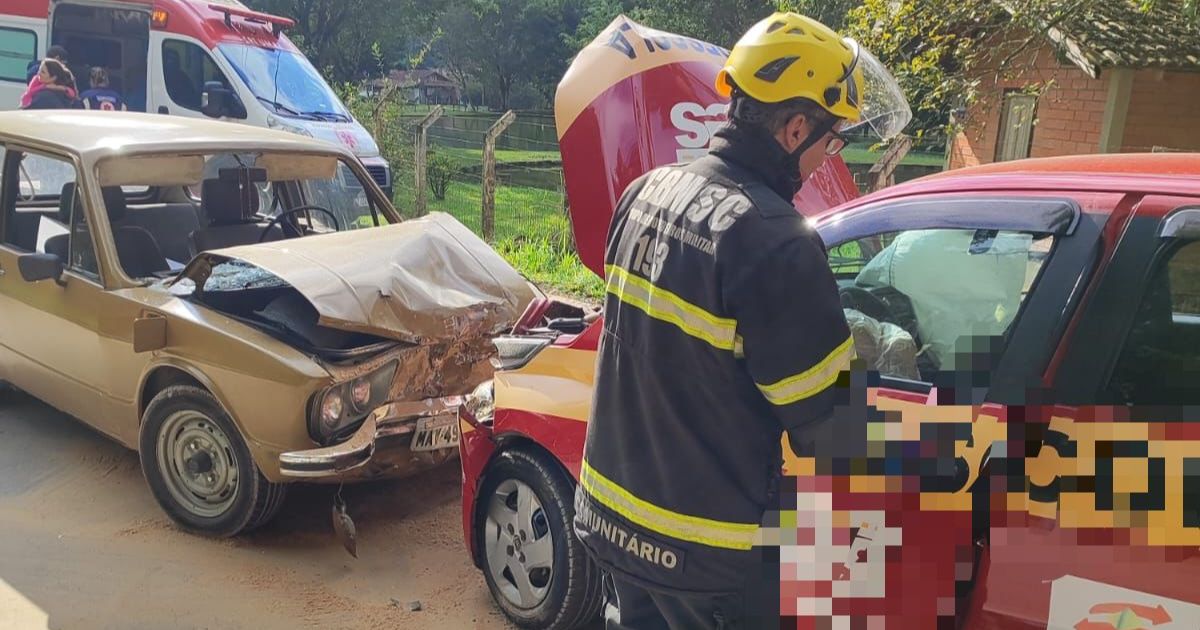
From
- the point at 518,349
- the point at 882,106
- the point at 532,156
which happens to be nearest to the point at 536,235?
the point at 518,349

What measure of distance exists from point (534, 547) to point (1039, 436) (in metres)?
1.86

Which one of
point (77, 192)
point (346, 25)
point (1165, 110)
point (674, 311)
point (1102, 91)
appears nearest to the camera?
point (674, 311)

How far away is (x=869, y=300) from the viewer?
256 cm

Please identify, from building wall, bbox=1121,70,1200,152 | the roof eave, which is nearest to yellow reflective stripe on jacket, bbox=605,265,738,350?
the roof eave

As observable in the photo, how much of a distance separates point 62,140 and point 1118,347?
4.84 metres

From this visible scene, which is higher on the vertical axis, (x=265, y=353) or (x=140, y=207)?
(x=140, y=207)

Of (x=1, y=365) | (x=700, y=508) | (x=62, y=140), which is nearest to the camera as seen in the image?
(x=700, y=508)

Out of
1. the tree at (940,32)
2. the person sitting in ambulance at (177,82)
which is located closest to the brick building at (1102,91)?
the tree at (940,32)

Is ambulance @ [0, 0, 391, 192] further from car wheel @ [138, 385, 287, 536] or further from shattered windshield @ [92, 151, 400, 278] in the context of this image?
car wheel @ [138, 385, 287, 536]

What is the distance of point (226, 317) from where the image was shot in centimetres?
400

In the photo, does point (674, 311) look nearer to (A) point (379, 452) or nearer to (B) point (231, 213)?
(A) point (379, 452)

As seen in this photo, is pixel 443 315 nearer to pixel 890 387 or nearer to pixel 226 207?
pixel 226 207

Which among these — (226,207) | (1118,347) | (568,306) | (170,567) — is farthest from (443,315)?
(1118,347)

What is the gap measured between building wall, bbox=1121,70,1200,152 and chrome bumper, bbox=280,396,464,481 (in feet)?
32.6
